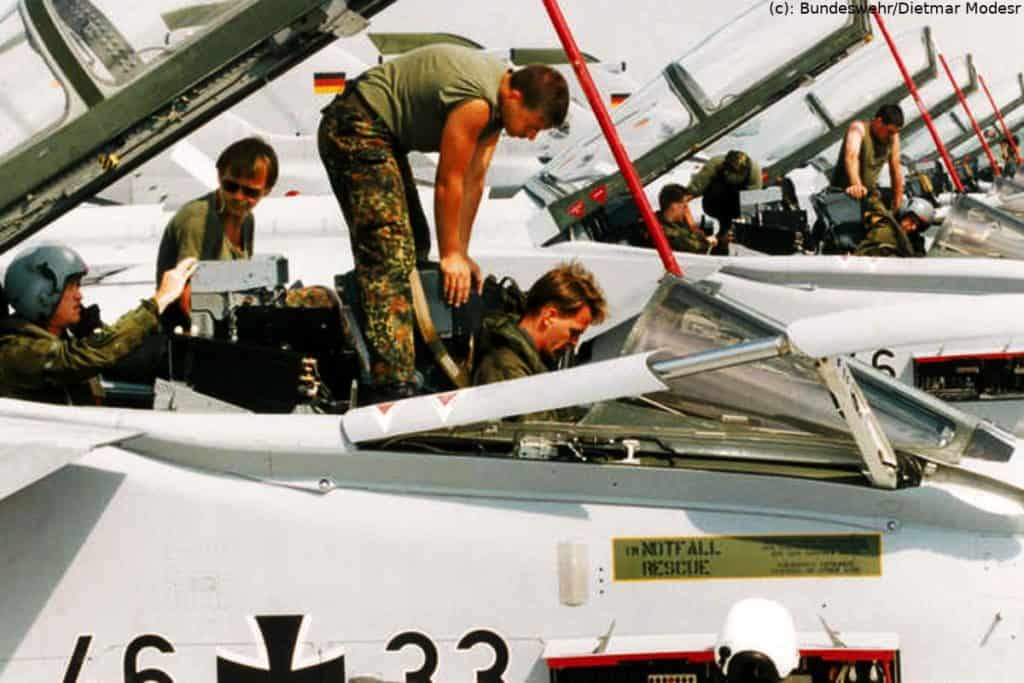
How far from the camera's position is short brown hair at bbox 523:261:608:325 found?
454 centimetres

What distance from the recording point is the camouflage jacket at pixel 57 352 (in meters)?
4.15

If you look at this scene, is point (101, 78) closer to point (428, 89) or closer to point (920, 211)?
point (428, 89)

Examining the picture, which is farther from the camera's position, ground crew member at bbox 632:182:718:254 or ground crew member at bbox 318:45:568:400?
ground crew member at bbox 632:182:718:254

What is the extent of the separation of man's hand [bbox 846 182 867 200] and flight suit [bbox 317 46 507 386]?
630 cm

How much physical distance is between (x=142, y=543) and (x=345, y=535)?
52cm

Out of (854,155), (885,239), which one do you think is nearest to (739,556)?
(885,239)

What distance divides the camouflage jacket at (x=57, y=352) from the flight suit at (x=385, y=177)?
76 cm

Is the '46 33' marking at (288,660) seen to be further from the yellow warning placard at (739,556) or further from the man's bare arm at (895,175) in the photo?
the man's bare arm at (895,175)

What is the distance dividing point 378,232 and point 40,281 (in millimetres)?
1040

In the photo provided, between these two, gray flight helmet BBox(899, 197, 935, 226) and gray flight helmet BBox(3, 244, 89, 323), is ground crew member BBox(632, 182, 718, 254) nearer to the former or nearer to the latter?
gray flight helmet BBox(899, 197, 935, 226)


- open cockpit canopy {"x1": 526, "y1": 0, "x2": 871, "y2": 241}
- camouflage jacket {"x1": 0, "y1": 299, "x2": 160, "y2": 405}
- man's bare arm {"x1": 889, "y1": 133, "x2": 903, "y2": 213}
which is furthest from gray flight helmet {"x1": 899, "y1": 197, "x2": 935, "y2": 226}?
camouflage jacket {"x1": 0, "y1": 299, "x2": 160, "y2": 405}

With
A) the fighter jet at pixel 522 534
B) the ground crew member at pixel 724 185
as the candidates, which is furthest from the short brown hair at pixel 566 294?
the ground crew member at pixel 724 185

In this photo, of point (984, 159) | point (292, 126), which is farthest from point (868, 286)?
point (984, 159)

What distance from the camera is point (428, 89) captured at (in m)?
4.65
